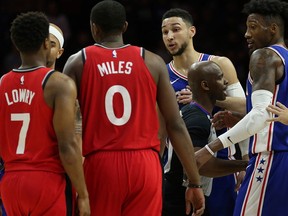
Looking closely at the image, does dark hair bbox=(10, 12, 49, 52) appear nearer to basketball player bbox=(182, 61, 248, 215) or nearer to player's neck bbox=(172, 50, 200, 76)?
basketball player bbox=(182, 61, 248, 215)

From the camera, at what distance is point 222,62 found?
7391 millimetres

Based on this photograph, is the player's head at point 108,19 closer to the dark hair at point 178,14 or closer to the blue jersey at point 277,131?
the blue jersey at point 277,131

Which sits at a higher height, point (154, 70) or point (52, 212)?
point (154, 70)

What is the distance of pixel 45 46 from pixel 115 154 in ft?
2.90

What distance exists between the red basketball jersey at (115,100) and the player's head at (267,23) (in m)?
1.20

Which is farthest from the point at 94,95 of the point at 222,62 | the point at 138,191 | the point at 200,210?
the point at 222,62

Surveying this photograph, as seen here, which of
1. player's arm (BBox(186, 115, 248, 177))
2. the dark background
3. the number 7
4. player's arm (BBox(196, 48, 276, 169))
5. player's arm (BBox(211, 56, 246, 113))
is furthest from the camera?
the dark background

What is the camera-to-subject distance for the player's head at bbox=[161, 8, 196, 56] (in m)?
7.62

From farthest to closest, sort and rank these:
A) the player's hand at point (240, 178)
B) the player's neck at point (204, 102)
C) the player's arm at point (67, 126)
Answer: the player's hand at point (240, 178) < the player's neck at point (204, 102) < the player's arm at point (67, 126)

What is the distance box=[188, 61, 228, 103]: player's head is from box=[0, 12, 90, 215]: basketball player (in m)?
1.83

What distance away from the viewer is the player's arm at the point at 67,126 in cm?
465

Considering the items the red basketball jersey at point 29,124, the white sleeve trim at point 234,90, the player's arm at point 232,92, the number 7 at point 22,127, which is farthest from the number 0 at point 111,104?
the white sleeve trim at point 234,90

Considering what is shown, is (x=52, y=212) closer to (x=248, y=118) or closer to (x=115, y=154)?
(x=115, y=154)

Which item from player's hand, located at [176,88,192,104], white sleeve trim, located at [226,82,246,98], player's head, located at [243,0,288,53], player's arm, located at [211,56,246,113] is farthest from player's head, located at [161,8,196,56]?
player's head, located at [243,0,288,53]
